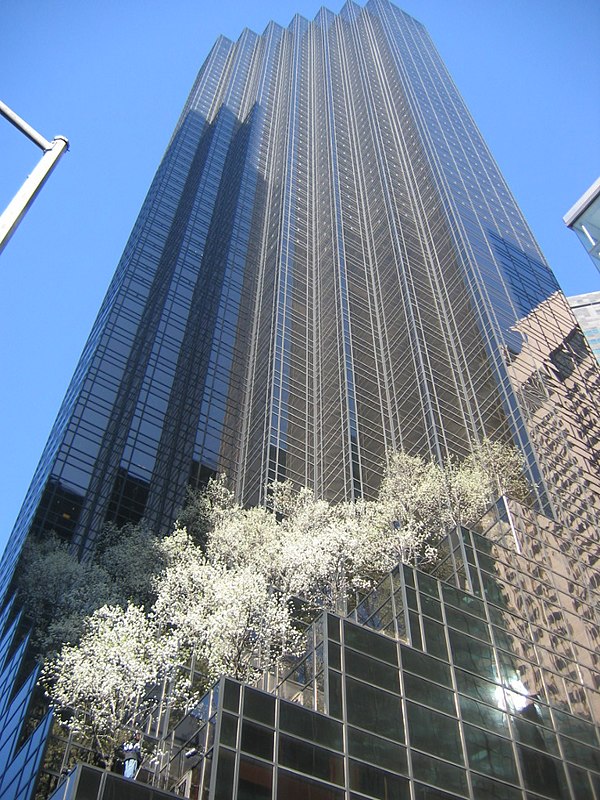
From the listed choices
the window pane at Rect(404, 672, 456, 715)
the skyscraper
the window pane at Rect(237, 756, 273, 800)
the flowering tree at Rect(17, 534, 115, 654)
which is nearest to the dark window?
the window pane at Rect(237, 756, 273, 800)

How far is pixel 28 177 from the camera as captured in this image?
484 inches

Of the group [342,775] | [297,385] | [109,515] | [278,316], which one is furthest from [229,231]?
[342,775]

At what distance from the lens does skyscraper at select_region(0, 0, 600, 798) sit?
59.2m

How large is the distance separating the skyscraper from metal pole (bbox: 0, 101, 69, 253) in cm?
4053

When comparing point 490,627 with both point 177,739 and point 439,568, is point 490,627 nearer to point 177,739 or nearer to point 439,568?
point 439,568

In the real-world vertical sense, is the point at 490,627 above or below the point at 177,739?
above

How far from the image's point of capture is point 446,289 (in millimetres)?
77812

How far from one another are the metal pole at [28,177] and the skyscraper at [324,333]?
40.5 meters

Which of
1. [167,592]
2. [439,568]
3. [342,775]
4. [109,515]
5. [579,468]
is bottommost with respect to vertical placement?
[109,515]

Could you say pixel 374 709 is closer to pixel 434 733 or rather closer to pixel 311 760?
pixel 434 733

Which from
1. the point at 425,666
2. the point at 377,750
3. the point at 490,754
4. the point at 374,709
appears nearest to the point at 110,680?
the point at 374,709

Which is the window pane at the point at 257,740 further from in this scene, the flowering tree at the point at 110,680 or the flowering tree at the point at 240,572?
the flowering tree at the point at 240,572

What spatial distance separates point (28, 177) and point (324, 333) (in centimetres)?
7035

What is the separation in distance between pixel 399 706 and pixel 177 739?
876 cm
